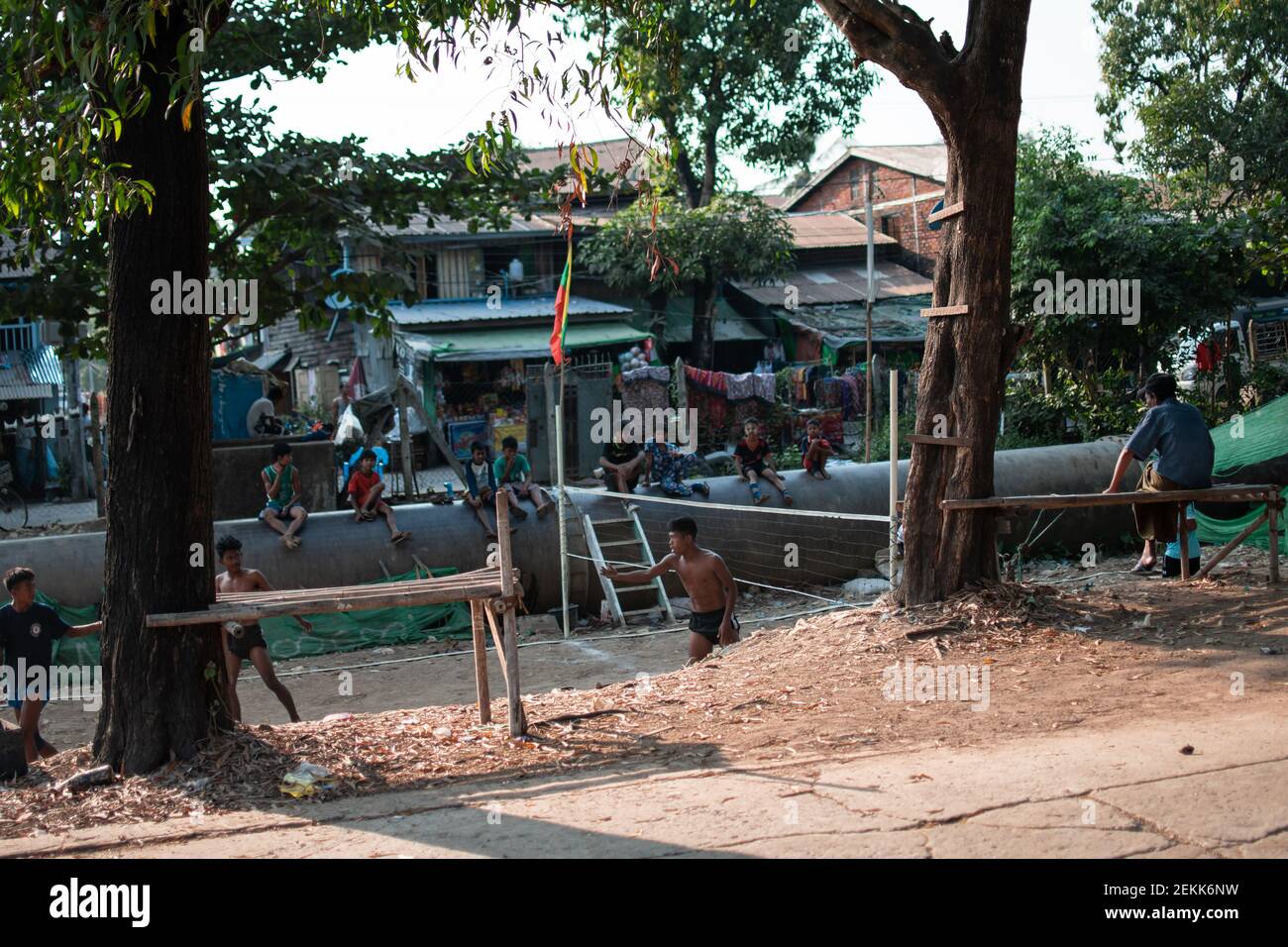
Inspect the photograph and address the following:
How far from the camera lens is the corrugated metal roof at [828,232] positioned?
117 feet

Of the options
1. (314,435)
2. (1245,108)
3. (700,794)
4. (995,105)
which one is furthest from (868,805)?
(1245,108)

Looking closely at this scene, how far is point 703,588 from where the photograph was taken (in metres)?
9.99

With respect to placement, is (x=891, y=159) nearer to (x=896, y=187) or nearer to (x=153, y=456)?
(x=896, y=187)

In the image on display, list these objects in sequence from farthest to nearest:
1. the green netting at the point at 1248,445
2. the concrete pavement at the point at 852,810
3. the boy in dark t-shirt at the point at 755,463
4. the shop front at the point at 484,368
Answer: the shop front at the point at 484,368 < the boy in dark t-shirt at the point at 755,463 < the green netting at the point at 1248,445 < the concrete pavement at the point at 852,810

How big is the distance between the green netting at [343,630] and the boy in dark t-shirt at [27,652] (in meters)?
4.03

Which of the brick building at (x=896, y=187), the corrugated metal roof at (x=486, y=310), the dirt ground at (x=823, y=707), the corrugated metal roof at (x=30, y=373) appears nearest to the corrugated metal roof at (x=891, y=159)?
the brick building at (x=896, y=187)

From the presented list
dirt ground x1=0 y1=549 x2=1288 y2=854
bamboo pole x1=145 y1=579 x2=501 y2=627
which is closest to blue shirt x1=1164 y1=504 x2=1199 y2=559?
dirt ground x1=0 y1=549 x2=1288 y2=854

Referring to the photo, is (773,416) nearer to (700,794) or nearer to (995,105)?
(995,105)

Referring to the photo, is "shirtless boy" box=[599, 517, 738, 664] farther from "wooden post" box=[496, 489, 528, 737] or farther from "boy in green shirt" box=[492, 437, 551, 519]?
"boy in green shirt" box=[492, 437, 551, 519]

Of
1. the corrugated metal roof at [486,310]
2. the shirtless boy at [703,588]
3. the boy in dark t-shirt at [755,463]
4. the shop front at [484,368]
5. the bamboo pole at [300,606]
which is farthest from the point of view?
the corrugated metal roof at [486,310]

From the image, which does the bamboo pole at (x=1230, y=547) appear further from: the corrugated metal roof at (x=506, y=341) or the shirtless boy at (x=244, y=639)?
the corrugated metal roof at (x=506, y=341)
